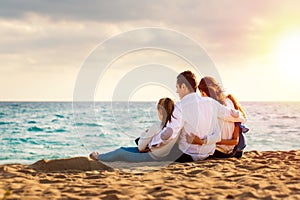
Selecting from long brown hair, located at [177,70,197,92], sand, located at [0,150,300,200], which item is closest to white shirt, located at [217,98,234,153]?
sand, located at [0,150,300,200]

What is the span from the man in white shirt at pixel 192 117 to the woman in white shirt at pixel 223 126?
122 millimetres

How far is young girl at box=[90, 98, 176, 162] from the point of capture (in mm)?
6387

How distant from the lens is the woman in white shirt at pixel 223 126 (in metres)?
6.65

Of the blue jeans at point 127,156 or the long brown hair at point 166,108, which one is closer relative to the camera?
the long brown hair at point 166,108

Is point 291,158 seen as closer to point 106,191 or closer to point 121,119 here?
point 106,191

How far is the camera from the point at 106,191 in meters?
4.72

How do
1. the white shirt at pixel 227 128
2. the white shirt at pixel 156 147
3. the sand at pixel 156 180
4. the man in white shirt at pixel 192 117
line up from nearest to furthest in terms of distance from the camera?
the sand at pixel 156 180, the man in white shirt at pixel 192 117, the white shirt at pixel 156 147, the white shirt at pixel 227 128

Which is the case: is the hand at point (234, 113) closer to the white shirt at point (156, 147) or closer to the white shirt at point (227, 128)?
the white shirt at point (227, 128)

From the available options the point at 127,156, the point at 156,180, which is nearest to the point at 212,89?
the point at 127,156

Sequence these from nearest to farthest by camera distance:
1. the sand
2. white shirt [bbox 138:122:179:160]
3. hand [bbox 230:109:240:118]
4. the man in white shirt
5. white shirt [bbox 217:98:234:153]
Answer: the sand, the man in white shirt, white shirt [bbox 138:122:179:160], hand [bbox 230:109:240:118], white shirt [bbox 217:98:234:153]

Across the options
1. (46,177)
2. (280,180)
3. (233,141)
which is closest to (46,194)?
(46,177)

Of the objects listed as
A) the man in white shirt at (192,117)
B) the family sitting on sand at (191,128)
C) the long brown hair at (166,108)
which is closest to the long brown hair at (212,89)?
the family sitting on sand at (191,128)

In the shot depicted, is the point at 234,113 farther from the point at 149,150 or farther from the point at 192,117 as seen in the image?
the point at 149,150

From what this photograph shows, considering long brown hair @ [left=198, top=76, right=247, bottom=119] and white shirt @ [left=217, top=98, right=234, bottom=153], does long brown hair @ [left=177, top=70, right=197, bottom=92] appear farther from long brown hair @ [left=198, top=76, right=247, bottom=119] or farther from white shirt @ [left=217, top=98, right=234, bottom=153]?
white shirt @ [left=217, top=98, right=234, bottom=153]
